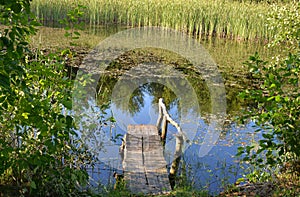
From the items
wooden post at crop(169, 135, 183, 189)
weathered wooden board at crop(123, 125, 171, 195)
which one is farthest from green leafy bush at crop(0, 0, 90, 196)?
wooden post at crop(169, 135, 183, 189)

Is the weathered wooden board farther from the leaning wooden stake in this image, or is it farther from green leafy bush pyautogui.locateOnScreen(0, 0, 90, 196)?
green leafy bush pyautogui.locateOnScreen(0, 0, 90, 196)

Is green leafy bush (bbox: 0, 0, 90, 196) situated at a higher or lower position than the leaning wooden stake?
higher

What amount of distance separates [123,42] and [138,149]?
6146 mm

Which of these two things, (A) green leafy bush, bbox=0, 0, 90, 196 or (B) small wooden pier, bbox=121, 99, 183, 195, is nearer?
(A) green leafy bush, bbox=0, 0, 90, 196

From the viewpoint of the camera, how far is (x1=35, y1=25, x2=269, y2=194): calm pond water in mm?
3719

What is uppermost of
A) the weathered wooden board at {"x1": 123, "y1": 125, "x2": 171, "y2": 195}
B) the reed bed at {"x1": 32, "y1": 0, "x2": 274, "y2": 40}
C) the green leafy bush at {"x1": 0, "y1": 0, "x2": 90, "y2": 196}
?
the reed bed at {"x1": 32, "y1": 0, "x2": 274, "y2": 40}

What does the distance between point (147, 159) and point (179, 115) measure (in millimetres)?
1808

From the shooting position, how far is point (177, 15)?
36.6 ft

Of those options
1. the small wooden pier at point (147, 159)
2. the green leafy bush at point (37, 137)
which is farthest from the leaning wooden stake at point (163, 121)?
the green leafy bush at point (37, 137)

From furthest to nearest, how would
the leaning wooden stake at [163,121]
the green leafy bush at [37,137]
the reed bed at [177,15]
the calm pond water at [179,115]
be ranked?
the reed bed at [177,15], the leaning wooden stake at [163,121], the calm pond water at [179,115], the green leafy bush at [37,137]

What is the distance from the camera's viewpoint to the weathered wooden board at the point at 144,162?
3.44m

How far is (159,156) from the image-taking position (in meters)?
4.14

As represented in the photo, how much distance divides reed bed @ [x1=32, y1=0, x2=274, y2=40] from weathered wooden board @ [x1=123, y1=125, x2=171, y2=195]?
22.3 ft

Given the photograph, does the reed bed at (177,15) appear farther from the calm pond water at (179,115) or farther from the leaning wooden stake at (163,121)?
the leaning wooden stake at (163,121)
